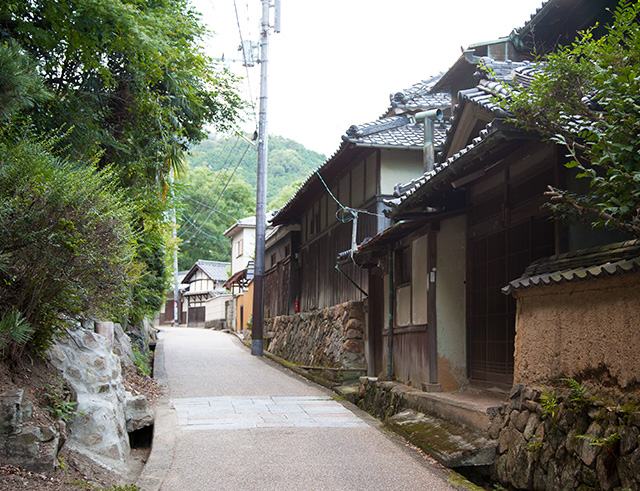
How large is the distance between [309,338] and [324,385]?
504 centimetres

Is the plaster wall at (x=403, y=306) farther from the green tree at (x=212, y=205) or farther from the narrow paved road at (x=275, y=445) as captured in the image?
the green tree at (x=212, y=205)

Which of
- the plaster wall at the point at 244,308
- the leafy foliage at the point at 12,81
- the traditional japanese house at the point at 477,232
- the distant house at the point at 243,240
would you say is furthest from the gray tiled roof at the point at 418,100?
the distant house at the point at 243,240

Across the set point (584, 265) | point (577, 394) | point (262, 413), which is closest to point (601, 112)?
point (584, 265)

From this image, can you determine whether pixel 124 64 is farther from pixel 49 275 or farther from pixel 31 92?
pixel 49 275

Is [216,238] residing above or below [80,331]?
above

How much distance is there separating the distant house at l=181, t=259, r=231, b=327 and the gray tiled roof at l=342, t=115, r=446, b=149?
36640mm

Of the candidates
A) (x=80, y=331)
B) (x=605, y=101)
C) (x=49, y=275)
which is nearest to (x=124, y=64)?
(x=80, y=331)

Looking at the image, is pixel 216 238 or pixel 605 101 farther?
pixel 216 238

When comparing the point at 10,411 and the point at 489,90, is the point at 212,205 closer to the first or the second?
the point at 489,90

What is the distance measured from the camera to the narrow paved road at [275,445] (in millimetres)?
7989

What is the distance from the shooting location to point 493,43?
13055mm

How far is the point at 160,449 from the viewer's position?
31.5 feet

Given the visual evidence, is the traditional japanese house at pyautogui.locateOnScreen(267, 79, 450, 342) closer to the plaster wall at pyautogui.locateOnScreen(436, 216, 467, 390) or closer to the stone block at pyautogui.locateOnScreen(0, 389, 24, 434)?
the plaster wall at pyautogui.locateOnScreen(436, 216, 467, 390)

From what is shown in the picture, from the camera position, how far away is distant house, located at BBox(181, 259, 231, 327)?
55.5 m
